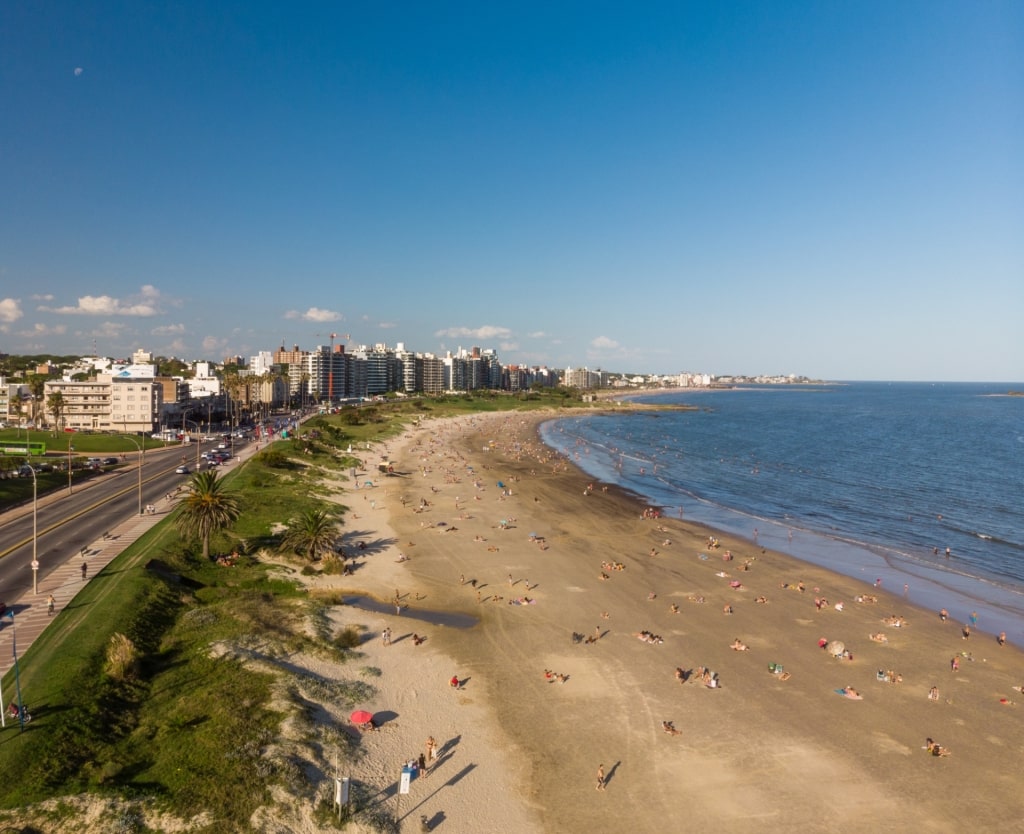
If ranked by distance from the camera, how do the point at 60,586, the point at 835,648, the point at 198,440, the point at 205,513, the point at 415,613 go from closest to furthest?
the point at 835,648 < the point at 60,586 < the point at 415,613 < the point at 205,513 < the point at 198,440

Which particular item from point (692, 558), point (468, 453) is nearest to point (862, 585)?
point (692, 558)

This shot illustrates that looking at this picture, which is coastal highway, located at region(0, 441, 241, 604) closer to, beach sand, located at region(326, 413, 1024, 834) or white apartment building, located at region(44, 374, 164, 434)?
beach sand, located at region(326, 413, 1024, 834)

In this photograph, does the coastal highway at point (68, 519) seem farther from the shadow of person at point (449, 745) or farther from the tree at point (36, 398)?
the tree at point (36, 398)

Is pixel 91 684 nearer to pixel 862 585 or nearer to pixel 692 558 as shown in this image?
pixel 692 558

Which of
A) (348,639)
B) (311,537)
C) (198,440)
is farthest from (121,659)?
(198,440)

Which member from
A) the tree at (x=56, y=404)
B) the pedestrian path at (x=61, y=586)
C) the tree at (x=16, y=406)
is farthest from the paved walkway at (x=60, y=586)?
the tree at (x=16, y=406)

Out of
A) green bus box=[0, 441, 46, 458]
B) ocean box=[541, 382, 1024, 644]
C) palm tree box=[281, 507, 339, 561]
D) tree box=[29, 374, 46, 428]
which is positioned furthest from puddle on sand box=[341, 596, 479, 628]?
tree box=[29, 374, 46, 428]

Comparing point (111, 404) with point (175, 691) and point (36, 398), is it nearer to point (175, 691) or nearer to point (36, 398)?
point (36, 398)

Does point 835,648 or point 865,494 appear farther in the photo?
point 865,494
